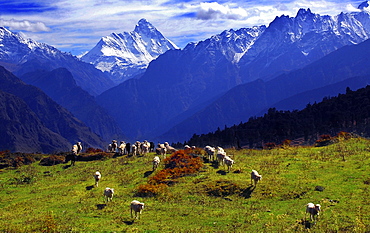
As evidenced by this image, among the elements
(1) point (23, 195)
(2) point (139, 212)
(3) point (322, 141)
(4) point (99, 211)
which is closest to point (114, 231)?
(2) point (139, 212)

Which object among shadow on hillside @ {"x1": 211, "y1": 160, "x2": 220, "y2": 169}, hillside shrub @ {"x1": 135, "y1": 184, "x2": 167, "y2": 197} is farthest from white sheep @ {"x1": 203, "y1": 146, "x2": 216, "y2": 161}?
hillside shrub @ {"x1": 135, "y1": 184, "x2": 167, "y2": 197}

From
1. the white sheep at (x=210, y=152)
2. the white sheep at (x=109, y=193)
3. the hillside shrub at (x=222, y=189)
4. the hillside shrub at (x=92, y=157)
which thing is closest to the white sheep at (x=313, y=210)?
the hillside shrub at (x=222, y=189)

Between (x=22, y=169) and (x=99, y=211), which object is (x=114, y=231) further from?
(x=22, y=169)

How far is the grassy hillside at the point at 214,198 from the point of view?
87.2ft

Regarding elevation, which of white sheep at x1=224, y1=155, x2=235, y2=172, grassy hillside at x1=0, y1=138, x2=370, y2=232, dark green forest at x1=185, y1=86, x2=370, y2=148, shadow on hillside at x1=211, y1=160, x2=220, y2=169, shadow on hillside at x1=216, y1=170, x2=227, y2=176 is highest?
dark green forest at x1=185, y1=86, x2=370, y2=148

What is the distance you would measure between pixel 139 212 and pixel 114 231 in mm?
3368

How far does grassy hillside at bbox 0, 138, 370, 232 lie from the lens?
1046 inches

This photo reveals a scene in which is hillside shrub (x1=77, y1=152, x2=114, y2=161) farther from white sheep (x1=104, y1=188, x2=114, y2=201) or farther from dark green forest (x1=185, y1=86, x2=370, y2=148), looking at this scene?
dark green forest (x1=185, y1=86, x2=370, y2=148)

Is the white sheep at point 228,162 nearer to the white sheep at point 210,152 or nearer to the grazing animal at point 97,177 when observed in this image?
the white sheep at point 210,152

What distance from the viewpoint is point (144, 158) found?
54000 millimetres

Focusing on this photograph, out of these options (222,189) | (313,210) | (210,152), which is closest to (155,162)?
(210,152)

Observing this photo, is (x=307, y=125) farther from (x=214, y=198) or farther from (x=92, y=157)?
(x=214, y=198)

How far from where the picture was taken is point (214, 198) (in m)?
33.1

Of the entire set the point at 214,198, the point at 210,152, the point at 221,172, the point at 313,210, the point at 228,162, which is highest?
the point at 210,152
